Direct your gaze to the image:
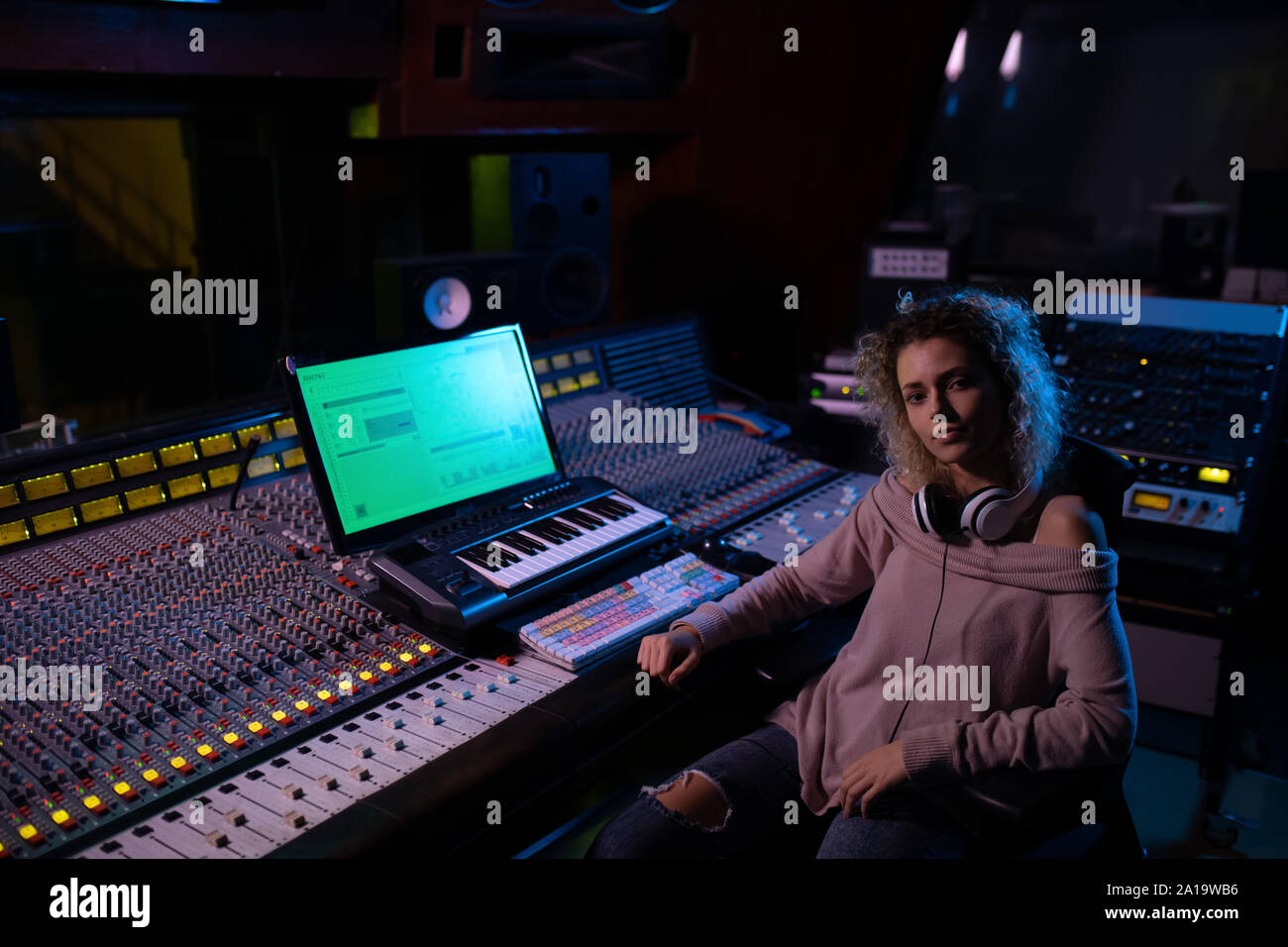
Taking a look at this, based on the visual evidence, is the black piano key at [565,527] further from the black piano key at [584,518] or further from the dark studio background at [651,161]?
the dark studio background at [651,161]

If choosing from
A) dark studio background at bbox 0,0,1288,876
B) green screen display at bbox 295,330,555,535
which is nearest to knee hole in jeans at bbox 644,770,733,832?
green screen display at bbox 295,330,555,535

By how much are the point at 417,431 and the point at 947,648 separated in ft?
3.08

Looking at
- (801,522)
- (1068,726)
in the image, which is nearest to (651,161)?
(801,522)

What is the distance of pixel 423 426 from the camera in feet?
5.88

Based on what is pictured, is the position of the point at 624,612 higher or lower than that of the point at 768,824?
higher

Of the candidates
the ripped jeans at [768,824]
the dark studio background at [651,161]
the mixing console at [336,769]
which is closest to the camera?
the mixing console at [336,769]

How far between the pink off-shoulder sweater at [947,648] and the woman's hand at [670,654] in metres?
0.03

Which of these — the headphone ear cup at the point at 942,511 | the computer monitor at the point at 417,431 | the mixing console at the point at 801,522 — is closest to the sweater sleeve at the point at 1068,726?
the headphone ear cup at the point at 942,511

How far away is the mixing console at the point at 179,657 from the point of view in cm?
116

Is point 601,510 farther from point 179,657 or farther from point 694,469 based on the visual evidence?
point 179,657

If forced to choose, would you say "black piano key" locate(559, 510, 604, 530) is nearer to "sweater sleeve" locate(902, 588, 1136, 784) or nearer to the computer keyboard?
the computer keyboard

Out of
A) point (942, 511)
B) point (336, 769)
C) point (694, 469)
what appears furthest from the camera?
point (694, 469)
